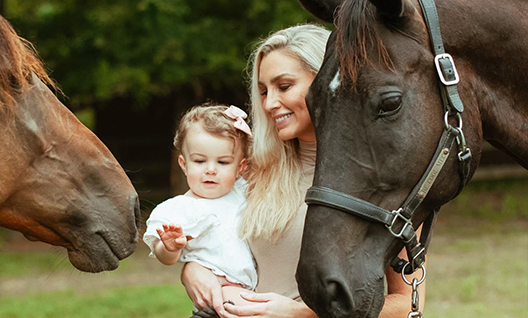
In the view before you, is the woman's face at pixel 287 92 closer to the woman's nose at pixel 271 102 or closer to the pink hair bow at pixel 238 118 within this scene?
the woman's nose at pixel 271 102

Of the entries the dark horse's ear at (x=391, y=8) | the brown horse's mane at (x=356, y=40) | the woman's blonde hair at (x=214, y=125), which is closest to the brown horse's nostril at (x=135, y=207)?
the woman's blonde hair at (x=214, y=125)

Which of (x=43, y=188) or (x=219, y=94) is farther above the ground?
(x=43, y=188)

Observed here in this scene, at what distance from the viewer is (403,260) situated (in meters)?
2.54

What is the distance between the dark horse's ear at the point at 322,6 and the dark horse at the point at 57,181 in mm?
1023

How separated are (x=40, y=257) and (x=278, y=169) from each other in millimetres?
8588

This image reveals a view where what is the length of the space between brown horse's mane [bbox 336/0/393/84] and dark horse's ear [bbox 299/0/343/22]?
0.31 metres

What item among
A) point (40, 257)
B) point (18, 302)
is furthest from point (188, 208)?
point (40, 257)

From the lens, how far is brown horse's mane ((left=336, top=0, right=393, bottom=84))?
2.33m

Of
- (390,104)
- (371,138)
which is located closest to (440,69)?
(390,104)

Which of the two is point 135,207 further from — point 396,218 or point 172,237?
point 396,218

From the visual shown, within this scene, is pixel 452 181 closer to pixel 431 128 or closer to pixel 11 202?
pixel 431 128

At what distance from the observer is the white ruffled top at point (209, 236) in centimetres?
266

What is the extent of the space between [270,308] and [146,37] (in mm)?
7958

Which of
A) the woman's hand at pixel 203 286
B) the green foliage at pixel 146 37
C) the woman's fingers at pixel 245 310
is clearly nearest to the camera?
the woman's fingers at pixel 245 310
